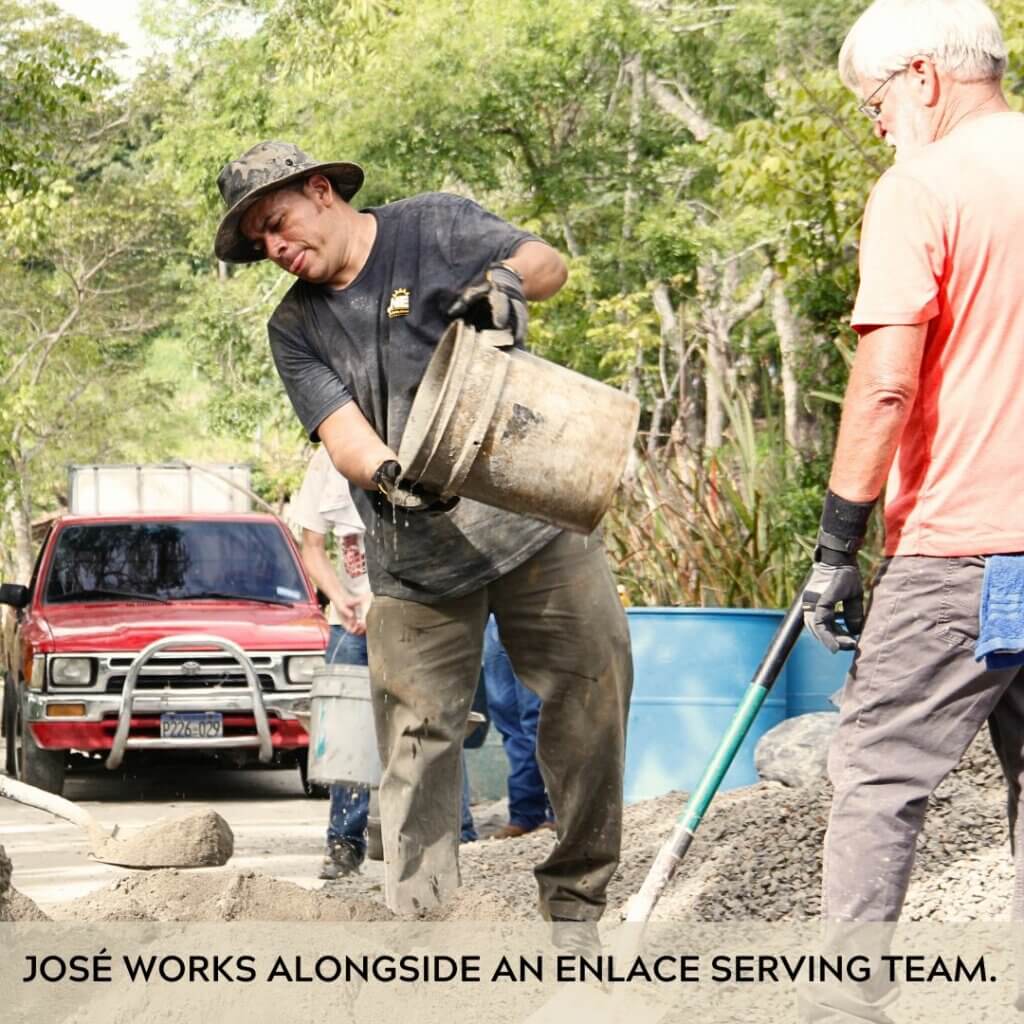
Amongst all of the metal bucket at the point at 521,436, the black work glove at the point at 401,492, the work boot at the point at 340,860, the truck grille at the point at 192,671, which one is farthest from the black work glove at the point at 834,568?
the truck grille at the point at 192,671

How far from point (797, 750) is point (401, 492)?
3.47 metres

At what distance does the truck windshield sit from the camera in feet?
39.1

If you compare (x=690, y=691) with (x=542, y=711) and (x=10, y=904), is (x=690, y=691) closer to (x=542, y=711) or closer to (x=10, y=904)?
(x=542, y=711)

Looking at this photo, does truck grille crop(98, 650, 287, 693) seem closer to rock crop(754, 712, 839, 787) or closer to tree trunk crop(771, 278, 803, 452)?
tree trunk crop(771, 278, 803, 452)

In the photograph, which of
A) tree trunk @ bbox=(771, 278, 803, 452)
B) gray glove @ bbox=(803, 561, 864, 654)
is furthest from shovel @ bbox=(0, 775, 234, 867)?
tree trunk @ bbox=(771, 278, 803, 452)

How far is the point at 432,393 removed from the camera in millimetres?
4738

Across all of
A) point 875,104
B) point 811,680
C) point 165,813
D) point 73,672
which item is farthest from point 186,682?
point 875,104

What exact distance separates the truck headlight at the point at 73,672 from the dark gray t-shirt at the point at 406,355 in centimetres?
645

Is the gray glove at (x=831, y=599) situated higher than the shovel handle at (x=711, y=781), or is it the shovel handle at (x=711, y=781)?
the gray glove at (x=831, y=599)

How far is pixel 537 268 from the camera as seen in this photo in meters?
4.79

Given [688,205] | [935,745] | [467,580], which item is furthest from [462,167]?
[935,745]

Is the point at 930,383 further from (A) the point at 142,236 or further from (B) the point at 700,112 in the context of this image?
(A) the point at 142,236

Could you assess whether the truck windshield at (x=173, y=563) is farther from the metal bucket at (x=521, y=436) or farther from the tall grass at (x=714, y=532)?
the metal bucket at (x=521, y=436)

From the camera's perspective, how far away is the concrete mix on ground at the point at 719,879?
482cm
